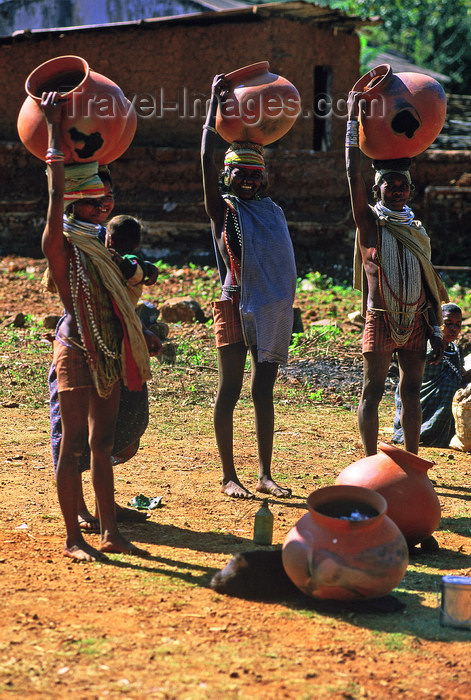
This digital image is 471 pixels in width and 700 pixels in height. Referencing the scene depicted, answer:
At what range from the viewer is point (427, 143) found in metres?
5.05

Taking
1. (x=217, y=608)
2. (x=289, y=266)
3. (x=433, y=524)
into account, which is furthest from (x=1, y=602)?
(x=289, y=266)

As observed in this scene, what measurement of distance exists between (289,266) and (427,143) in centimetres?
107

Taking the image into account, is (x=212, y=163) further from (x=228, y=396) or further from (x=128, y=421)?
(x=128, y=421)

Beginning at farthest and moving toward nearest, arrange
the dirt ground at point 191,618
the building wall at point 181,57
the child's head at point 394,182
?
1. the building wall at point 181,57
2. the child's head at point 394,182
3. the dirt ground at point 191,618

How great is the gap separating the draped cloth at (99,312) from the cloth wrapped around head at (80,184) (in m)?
0.12

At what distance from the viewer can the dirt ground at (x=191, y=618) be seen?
2.95 meters

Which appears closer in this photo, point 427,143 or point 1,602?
point 1,602

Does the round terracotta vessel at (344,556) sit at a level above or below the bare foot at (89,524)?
above

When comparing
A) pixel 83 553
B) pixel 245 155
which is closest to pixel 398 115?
pixel 245 155

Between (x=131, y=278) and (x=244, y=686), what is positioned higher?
(x=131, y=278)

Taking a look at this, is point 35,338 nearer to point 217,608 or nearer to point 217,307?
point 217,307

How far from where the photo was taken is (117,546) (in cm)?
420

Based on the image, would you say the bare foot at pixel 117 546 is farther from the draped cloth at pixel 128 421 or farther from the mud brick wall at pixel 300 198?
the mud brick wall at pixel 300 198

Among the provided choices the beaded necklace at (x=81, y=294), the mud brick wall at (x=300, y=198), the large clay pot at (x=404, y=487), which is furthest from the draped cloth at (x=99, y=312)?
the mud brick wall at (x=300, y=198)
